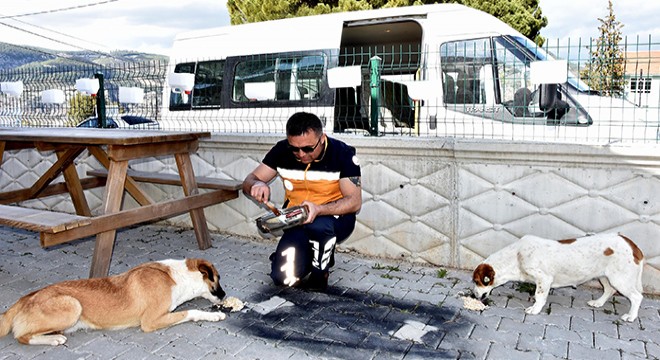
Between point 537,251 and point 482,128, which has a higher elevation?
point 482,128

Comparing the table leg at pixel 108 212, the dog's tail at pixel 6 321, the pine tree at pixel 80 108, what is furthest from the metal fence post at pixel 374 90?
the pine tree at pixel 80 108

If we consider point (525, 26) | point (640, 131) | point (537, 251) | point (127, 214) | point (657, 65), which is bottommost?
point (537, 251)

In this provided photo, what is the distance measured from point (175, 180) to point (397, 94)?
305 cm

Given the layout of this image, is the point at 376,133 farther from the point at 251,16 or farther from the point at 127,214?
the point at 251,16

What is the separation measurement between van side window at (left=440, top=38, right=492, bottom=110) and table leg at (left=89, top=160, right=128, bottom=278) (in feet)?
11.9

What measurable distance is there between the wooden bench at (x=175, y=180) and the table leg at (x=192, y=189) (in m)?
0.21

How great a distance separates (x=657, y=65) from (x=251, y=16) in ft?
48.6

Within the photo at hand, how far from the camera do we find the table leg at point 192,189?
17.2 feet

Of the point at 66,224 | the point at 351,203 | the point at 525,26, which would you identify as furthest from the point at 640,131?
the point at 525,26

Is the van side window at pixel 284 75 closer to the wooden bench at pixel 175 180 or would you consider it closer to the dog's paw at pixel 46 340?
the wooden bench at pixel 175 180

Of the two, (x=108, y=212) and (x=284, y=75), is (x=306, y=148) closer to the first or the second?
(x=108, y=212)

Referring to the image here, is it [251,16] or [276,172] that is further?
[251,16]

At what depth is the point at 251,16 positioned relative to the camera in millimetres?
17641

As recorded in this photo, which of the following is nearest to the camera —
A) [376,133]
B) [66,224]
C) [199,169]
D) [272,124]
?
[66,224]
